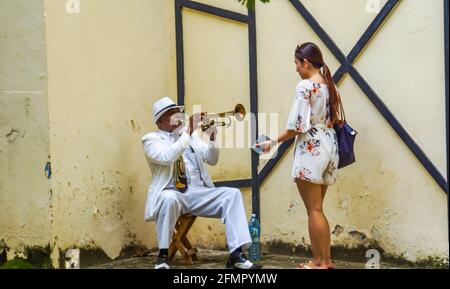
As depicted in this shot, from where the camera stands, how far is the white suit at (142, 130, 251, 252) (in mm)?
6176

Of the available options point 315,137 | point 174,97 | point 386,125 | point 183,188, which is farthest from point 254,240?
point 174,97

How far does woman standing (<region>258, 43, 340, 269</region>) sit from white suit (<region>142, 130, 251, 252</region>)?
0.53 m

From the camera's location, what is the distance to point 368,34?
641 centimetres

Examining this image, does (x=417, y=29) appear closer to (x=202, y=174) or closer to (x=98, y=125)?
(x=202, y=174)

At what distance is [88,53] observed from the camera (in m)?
6.38

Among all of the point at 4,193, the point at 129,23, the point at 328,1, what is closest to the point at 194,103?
the point at 129,23

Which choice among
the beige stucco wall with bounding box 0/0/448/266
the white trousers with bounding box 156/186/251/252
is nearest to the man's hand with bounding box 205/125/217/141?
the white trousers with bounding box 156/186/251/252

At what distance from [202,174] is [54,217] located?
124cm

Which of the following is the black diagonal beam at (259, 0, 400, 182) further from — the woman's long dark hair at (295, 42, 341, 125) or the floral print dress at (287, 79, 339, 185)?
the floral print dress at (287, 79, 339, 185)

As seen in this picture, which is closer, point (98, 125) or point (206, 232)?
point (98, 125)

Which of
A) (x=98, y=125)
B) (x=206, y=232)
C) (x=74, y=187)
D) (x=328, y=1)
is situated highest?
(x=328, y=1)

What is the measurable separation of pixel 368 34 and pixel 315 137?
1.04m

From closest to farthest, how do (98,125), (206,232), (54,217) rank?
(54,217) < (98,125) < (206,232)

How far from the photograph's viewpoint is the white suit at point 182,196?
6176mm
